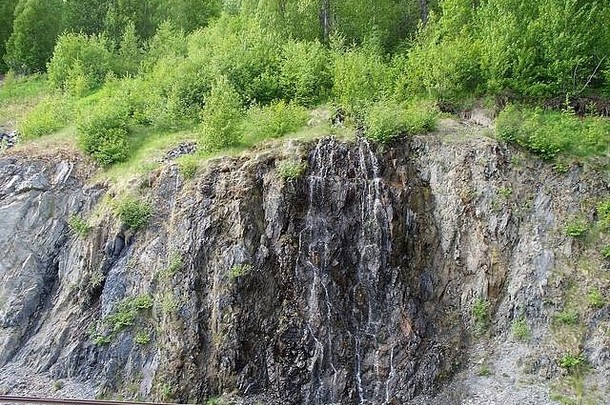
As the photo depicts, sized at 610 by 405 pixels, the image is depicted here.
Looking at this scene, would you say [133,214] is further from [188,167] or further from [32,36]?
[32,36]

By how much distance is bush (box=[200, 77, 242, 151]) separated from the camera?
1548cm

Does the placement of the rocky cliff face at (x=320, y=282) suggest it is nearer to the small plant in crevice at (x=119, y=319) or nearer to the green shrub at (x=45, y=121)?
the small plant in crevice at (x=119, y=319)

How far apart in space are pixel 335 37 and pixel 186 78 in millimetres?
6126

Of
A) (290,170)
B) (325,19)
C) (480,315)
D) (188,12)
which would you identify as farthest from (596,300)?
(188,12)

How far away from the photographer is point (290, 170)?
46.8 feet

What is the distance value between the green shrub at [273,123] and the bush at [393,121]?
2.13 meters

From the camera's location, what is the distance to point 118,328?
13.3 m

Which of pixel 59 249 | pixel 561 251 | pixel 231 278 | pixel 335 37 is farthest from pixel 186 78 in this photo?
pixel 561 251

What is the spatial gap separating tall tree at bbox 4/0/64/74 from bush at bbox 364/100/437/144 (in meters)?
20.2

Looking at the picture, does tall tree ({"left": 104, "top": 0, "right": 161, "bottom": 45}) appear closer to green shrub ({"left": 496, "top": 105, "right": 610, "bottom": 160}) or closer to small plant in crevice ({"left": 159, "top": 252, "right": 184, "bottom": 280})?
small plant in crevice ({"left": 159, "top": 252, "right": 184, "bottom": 280})

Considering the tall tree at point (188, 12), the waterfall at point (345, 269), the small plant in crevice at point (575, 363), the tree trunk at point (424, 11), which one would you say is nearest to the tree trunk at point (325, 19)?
the tree trunk at point (424, 11)

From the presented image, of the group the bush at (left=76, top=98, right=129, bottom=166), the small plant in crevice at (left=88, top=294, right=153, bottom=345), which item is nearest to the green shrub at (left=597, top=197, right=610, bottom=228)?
the small plant in crevice at (left=88, top=294, right=153, bottom=345)

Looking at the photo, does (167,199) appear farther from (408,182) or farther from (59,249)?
(408,182)

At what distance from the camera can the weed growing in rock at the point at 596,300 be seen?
12672mm
